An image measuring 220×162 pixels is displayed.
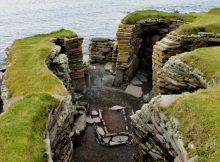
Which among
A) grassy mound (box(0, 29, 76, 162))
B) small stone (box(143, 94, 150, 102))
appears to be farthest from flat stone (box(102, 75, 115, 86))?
grassy mound (box(0, 29, 76, 162))

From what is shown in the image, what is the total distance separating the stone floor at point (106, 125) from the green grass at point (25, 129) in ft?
23.0

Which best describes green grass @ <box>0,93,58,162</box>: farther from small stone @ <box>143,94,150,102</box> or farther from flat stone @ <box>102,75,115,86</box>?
flat stone @ <box>102,75,115,86</box>

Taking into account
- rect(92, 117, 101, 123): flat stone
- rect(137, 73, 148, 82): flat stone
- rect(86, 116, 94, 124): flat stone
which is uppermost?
rect(86, 116, 94, 124): flat stone

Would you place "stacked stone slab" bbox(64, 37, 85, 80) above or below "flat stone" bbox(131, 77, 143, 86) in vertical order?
above

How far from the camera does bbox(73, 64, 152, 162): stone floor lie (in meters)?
23.0

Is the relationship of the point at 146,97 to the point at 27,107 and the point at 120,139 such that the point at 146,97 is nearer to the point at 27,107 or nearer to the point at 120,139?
the point at 120,139

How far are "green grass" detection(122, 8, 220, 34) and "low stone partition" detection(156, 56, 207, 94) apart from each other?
7.12m

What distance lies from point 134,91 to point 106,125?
7.02 m

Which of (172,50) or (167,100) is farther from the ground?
(167,100)

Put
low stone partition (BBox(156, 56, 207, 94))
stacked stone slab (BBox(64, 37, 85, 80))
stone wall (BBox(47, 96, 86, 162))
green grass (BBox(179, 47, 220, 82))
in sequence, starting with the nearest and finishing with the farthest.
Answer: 1. stone wall (BBox(47, 96, 86, 162))
2. green grass (BBox(179, 47, 220, 82))
3. low stone partition (BBox(156, 56, 207, 94))
4. stacked stone slab (BBox(64, 37, 85, 80))

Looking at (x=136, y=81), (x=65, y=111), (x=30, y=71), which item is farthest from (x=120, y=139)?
(x=136, y=81)

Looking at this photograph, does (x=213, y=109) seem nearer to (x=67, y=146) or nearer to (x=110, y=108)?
(x=67, y=146)

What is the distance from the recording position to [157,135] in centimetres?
1670

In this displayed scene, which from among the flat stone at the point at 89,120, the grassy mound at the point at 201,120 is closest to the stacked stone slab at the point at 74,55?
the flat stone at the point at 89,120
